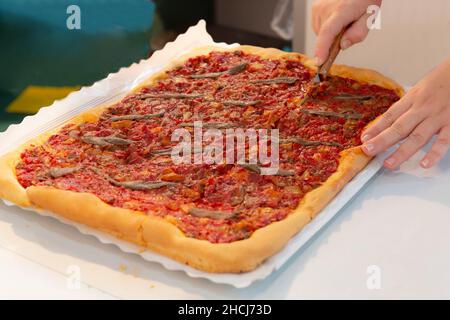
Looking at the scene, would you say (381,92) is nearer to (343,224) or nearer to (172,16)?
(343,224)

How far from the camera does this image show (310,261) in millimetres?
1780

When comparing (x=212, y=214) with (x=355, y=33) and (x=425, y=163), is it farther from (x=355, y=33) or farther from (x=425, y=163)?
(x=355, y=33)

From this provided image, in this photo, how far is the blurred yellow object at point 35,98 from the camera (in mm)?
4133

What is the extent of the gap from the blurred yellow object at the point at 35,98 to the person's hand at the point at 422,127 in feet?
8.31

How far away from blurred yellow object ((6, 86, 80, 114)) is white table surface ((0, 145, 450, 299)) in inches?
85.9

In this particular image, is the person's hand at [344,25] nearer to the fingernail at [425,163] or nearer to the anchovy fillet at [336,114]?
the anchovy fillet at [336,114]

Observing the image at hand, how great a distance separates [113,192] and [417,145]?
36.0 inches

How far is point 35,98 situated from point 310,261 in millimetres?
2823

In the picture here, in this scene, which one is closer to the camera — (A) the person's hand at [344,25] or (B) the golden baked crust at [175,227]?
(B) the golden baked crust at [175,227]

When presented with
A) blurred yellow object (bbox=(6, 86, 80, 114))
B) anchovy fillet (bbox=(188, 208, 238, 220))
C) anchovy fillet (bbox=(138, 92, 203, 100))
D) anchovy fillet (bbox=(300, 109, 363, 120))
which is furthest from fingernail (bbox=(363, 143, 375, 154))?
blurred yellow object (bbox=(6, 86, 80, 114))

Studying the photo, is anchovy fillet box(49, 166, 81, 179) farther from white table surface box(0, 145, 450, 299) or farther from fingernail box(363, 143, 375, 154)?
fingernail box(363, 143, 375, 154)

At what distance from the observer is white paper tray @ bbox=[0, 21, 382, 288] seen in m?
1.70

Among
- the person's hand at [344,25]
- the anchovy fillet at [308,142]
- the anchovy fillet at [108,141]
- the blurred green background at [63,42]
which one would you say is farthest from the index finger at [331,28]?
the blurred green background at [63,42]
